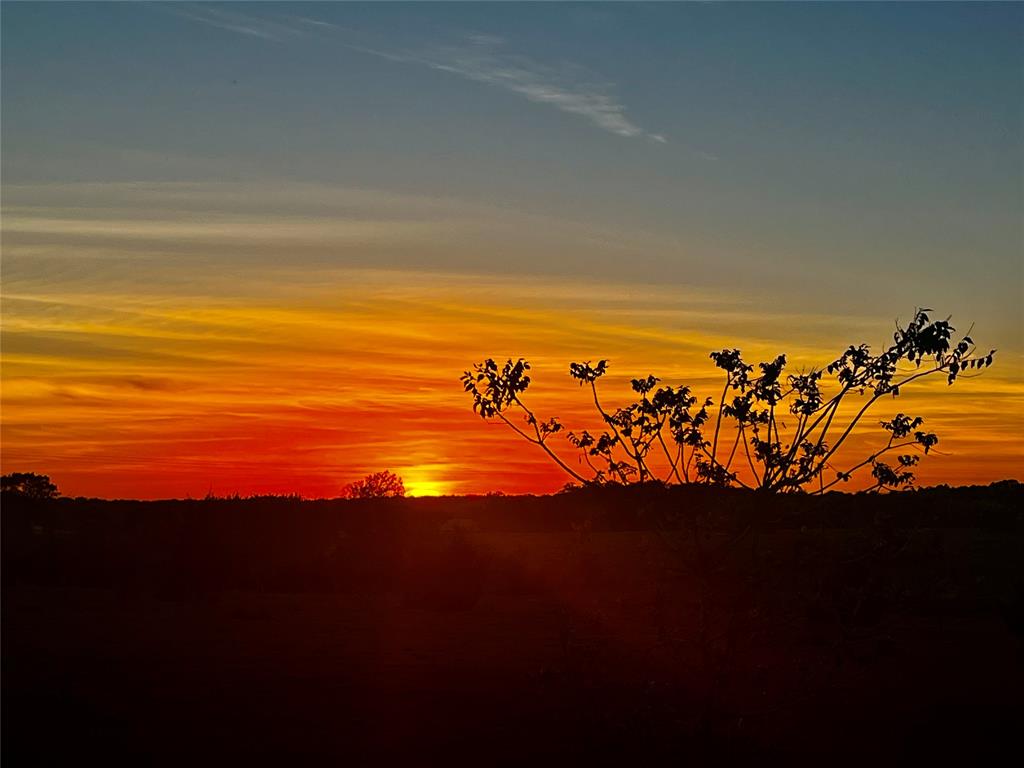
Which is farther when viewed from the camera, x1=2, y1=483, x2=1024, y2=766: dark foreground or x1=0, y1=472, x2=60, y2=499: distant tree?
x1=0, y1=472, x2=60, y2=499: distant tree

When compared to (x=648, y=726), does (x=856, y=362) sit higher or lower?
higher

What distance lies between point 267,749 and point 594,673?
4.00 metres

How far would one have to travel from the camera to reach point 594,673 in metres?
14.0

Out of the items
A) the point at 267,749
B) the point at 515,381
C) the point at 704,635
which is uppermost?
the point at 515,381

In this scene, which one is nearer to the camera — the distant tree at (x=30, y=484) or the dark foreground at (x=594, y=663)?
the dark foreground at (x=594, y=663)

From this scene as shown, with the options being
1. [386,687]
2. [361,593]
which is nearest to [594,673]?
[386,687]

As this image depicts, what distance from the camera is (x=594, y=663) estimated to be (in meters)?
14.3

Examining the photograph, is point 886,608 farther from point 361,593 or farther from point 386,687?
point 361,593

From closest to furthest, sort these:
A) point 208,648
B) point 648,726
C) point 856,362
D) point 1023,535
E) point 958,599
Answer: point 856,362
point 648,726
point 208,648
point 958,599
point 1023,535

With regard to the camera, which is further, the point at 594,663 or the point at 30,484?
the point at 30,484

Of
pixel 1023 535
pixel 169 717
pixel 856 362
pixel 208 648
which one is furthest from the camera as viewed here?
pixel 1023 535

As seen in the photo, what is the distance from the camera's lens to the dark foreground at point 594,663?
42.9 ft

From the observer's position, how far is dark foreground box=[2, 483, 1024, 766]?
42.9 feet

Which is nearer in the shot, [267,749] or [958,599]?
[267,749]
